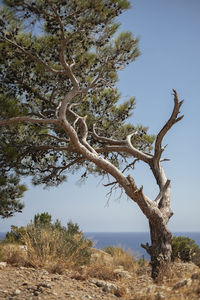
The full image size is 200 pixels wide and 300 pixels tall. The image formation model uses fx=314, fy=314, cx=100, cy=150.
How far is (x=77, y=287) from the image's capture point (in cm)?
528

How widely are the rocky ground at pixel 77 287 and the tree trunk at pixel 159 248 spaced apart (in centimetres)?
51

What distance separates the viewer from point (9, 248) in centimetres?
752

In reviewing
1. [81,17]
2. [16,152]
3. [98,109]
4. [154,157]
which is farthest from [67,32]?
[154,157]

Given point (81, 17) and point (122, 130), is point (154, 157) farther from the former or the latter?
point (81, 17)

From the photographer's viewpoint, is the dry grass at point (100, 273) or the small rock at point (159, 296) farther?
the dry grass at point (100, 273)

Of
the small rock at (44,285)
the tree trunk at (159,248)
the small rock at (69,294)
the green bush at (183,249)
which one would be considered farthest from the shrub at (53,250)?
the green bush at (183,249)

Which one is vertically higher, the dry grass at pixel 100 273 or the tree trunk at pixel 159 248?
the tree trunk at pixel 159 248

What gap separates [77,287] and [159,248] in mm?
2524

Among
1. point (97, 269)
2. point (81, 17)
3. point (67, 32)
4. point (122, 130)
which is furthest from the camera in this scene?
point (122, 130)

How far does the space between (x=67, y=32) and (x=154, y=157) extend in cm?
406

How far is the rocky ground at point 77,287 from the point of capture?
444 centimetres

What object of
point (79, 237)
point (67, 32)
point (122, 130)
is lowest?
point (79, 237)

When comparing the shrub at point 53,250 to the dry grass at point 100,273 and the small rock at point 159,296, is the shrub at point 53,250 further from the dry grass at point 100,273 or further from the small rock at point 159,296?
the small rock at point 159,296

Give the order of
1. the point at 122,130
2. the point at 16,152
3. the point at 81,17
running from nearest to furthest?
1. the point at 81,17
2. the point at 16,152
3. the point at 122,130
